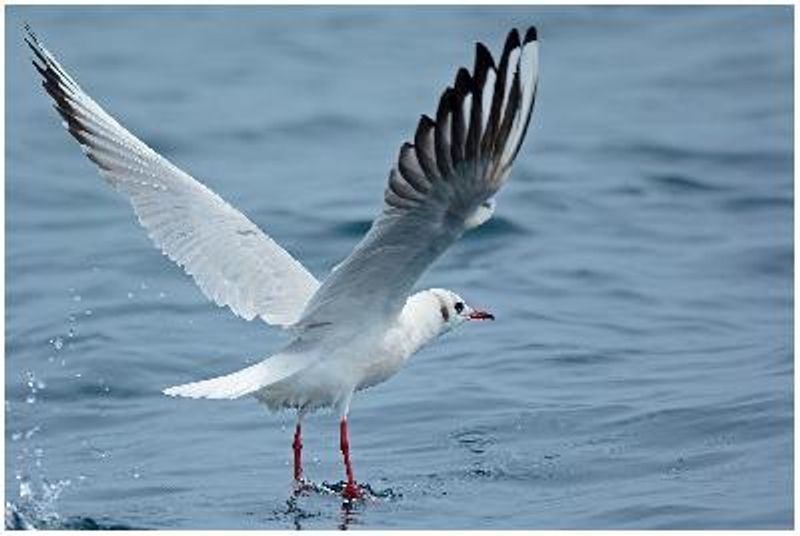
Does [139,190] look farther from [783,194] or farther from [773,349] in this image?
[783,194]

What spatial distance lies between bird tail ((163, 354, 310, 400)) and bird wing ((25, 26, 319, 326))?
345mm

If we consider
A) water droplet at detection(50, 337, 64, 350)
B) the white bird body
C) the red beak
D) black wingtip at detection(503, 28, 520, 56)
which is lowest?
water droplet at detection(50, 337, 64, 350)

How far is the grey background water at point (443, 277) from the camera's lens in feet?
25.1

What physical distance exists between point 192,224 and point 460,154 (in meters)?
1.83

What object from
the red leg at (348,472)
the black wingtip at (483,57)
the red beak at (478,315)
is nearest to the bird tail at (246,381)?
the red leg at (348,472)

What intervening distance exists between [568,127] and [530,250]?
374 cm

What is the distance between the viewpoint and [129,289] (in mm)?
11312

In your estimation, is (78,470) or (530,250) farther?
(530,250)

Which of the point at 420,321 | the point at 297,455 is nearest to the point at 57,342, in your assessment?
the point at 297,455

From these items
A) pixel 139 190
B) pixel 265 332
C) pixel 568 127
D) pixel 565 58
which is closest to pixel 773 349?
pixel 265 332

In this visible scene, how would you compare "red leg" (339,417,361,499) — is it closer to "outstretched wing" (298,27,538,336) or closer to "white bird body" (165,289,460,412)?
"white bird body" (165,289,460,412)

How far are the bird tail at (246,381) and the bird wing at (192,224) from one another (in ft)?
1.13

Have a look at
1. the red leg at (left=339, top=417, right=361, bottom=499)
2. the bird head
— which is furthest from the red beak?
the red leg at (left=339, top=417, right=361, bottom=499)

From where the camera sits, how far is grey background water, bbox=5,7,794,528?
7656mm
